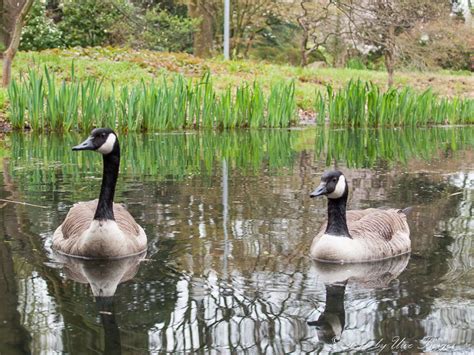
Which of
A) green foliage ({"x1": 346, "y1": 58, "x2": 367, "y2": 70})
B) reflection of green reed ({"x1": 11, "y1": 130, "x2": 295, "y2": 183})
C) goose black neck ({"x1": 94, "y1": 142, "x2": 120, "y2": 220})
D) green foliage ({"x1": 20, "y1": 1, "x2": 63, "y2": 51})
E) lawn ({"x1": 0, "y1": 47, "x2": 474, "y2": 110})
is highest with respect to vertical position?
green foliage ({"x1": 20, "y1": 1, "x2": 63, "y2": 51})

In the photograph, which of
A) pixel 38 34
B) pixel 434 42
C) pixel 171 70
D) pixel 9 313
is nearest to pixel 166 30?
pixel 38 34

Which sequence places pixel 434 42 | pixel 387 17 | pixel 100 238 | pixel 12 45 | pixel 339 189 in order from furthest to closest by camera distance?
pixel 434 42 < pixel 387 17 < pixel 12 45 < pixel 339 189 < pixel 100 238

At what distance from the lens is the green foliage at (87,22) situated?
2744 centimetres

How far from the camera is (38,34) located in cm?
2617

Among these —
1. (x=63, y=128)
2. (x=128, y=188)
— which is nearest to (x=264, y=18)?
(x=63, y=128)

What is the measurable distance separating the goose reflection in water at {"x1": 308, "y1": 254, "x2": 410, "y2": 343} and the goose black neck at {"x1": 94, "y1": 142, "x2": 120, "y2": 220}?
1.49 meters

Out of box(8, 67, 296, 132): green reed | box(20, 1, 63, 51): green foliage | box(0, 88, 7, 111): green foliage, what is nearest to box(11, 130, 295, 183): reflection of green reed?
box(8, 67, 296, 132): green reed

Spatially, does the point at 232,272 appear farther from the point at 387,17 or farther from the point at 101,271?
the point at 387,17

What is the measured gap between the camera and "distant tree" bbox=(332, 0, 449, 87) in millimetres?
19267

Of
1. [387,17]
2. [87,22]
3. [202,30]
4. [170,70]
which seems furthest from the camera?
[202,30]

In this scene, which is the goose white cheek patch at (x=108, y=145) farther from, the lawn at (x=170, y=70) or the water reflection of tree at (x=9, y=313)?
the lawn at (x=170, y=70)

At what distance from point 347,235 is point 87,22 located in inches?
936

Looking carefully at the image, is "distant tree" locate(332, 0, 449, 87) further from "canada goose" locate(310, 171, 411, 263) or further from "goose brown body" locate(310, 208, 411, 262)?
"canada goose" locate(310, 171, 411, 263)

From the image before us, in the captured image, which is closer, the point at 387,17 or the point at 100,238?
the point at 100,238
